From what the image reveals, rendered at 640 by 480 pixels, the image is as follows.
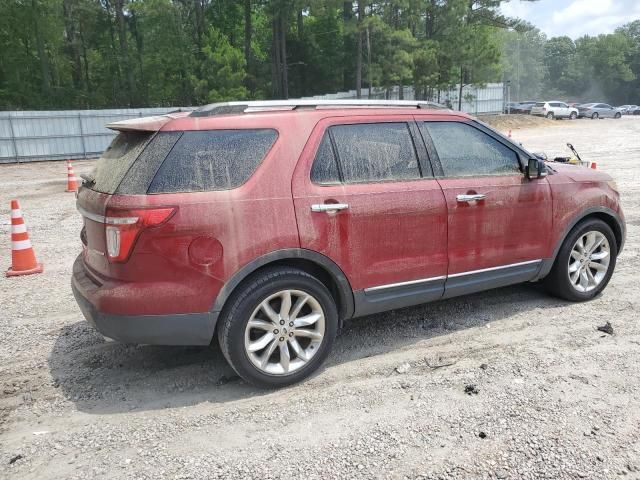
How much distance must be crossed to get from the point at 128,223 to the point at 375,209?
1640 mm

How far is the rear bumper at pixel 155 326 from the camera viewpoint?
128 inches

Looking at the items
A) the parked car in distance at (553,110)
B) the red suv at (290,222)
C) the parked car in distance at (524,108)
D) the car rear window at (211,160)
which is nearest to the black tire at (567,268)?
the red suv at (290,222)

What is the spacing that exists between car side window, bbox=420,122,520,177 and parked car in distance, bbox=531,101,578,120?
46.7m

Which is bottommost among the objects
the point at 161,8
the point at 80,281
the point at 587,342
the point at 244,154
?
the point at 587,342

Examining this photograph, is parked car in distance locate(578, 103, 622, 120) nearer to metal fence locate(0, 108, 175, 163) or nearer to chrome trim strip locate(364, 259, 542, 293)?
metal fence locate(0, 108, 175, 163)

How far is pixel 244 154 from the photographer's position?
11.4 feet

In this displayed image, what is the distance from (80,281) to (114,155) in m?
0.89

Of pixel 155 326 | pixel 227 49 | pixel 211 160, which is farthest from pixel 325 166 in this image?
pixel 227 49

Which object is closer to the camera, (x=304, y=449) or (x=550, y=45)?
(x=304, y=449)

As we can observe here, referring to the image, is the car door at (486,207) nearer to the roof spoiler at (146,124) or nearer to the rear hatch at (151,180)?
the rear hatch at (151,180)

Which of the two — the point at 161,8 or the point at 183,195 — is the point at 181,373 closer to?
the point at 183,195

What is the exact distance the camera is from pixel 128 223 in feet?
10.4

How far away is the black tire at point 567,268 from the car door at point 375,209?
140 cm

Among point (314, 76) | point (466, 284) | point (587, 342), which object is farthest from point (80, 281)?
point (314, 76)
